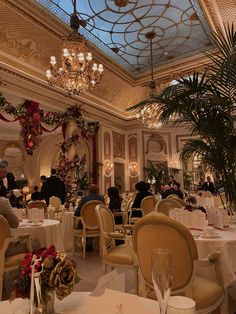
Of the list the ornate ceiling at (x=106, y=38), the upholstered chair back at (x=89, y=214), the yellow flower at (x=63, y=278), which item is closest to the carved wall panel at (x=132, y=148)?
the ornate ceiling at (x=106, y=38)

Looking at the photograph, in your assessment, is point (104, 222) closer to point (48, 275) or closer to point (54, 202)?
point (48, 275)

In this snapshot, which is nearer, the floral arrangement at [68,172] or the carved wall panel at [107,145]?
the floral arrangement at [68,172]

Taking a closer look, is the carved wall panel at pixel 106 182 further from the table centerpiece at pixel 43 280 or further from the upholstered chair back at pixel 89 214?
the table centerpiece at pixel 43 280

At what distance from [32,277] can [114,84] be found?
418 inches

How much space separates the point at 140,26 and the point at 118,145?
5.80 metres

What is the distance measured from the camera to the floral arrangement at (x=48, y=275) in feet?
3.27

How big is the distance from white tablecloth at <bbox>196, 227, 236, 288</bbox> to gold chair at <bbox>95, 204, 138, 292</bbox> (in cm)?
85

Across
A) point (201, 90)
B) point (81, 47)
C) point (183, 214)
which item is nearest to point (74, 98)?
point (81, 47)

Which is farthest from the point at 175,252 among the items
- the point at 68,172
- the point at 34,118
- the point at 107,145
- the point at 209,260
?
the point at 107,145

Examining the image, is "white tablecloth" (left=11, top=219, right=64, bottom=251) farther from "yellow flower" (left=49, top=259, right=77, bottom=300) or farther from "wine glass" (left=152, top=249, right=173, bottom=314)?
"wine glass" (left=152, top=249, right=173, bottom=314)

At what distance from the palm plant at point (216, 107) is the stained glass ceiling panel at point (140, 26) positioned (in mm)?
4362

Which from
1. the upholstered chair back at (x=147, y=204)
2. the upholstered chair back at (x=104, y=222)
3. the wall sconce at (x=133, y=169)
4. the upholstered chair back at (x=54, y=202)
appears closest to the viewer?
the upholstered chair back at (x=104, y=222)

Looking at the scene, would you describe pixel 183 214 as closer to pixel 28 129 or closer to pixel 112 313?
pixel 112 313

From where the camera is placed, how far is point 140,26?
8.30 metres
